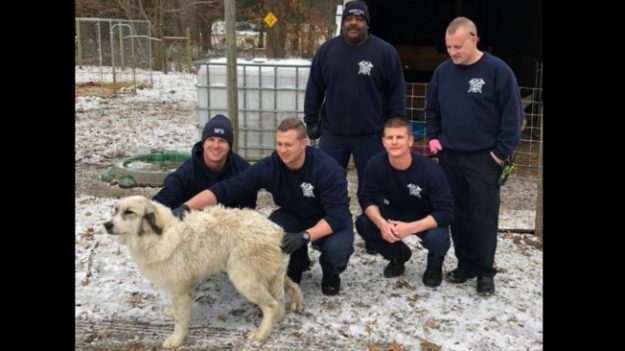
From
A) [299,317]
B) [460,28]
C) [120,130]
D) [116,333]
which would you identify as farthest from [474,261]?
[120,130]

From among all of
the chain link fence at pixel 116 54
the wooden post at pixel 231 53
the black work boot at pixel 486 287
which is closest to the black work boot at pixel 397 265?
the black work boot at pixel 486 287

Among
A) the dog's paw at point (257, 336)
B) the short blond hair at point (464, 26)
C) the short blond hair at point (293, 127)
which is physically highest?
the short blond hair at point (464, 26)

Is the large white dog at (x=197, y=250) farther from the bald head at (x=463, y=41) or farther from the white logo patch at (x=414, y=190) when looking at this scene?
the bald head at (x=463, y=41)

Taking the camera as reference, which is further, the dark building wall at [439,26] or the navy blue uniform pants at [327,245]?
the dark building wall at [439,26]

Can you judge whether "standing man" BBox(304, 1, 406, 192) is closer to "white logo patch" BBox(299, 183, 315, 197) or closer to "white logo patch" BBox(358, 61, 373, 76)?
"white logo patch" BBox(358, 61, 373, 76)

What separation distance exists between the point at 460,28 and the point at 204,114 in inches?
189

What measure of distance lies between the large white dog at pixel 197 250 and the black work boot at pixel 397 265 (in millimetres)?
1201

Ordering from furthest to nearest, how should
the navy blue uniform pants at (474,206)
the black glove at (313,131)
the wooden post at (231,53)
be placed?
the wooden post at (231,53)
the black glove at (313,131)
the navy blue uniform pants at (474,206)

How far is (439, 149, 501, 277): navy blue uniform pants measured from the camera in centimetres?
380

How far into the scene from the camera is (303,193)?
3.85 meters

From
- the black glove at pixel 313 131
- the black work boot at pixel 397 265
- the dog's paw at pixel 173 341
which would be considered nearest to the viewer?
the dog's paw at pixel 173 341

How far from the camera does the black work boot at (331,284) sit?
3.93 m

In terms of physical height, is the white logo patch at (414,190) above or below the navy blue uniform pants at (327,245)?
above

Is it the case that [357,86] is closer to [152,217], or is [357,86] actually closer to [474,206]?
[474,206]
